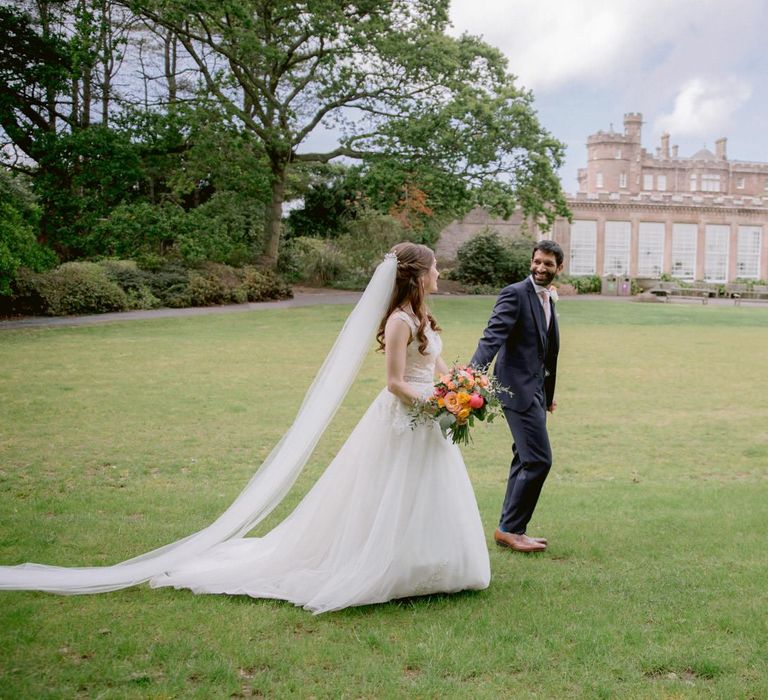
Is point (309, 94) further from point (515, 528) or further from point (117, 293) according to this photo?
point (515, 528)

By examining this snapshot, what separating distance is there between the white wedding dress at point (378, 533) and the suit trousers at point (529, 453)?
0.74 m

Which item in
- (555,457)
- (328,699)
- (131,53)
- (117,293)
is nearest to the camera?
(328,699)

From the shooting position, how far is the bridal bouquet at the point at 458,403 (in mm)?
4379

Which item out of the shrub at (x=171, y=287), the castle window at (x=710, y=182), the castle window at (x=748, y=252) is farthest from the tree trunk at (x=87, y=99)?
the castle window at (x=710, y=182)

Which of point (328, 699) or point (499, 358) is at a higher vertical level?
point (499, 358)

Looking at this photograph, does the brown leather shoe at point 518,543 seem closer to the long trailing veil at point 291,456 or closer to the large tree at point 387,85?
the long trailing veil at point 291,456

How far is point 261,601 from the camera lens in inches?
170

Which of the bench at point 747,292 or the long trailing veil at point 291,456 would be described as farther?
the bench at point 747,292

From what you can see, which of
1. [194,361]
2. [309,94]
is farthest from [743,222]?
[194,361]

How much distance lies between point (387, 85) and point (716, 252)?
40.0 metres

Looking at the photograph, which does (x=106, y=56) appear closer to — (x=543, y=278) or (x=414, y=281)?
(x=543, y=278)

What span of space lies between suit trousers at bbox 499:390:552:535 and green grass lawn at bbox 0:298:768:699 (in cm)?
39

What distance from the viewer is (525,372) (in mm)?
5258

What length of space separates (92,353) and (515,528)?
41.6 ft
